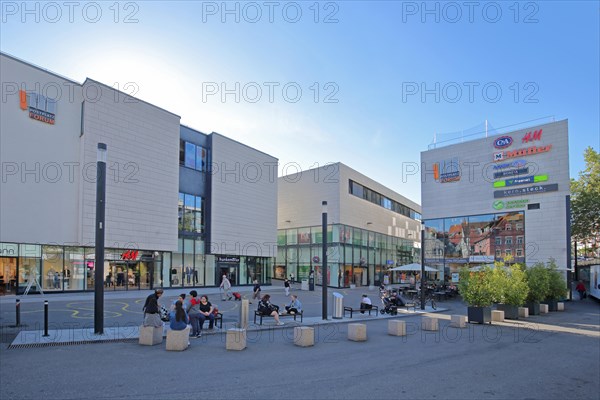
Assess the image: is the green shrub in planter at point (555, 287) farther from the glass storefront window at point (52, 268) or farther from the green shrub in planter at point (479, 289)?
the glass storefront window at point (52, 268)

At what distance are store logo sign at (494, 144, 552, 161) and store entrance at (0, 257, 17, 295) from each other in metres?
39.0

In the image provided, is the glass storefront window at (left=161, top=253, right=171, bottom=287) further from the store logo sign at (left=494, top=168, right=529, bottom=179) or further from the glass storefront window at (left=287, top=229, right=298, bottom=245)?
the store logo sign at (left=494, top=168, right=529, bottom=179)

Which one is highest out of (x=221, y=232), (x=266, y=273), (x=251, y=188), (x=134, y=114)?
(x=134, y=114)

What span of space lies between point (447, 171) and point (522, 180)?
7.01 metres

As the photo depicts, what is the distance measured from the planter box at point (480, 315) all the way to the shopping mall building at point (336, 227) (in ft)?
95.3

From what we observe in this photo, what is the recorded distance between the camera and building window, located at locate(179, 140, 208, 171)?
3984cm

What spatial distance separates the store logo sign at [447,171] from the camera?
142 feet

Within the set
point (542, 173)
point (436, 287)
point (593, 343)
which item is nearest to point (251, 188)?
point (436, 287)

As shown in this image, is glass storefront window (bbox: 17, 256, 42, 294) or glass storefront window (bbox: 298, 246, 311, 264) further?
glass storefront window (bbox: 298, 246, 311, 264)

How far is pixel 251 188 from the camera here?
46.6 metres

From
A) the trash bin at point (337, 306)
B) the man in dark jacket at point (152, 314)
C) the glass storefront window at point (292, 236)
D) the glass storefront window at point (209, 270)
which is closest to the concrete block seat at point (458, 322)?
the trash bin at point (337, 306)

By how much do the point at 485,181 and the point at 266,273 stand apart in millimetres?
24340

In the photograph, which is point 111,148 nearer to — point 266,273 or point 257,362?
point 266,273

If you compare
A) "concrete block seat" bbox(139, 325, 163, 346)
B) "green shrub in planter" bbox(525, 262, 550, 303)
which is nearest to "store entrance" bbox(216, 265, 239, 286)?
"green shrub in planter" bbox(525, 262, 550, 303)
